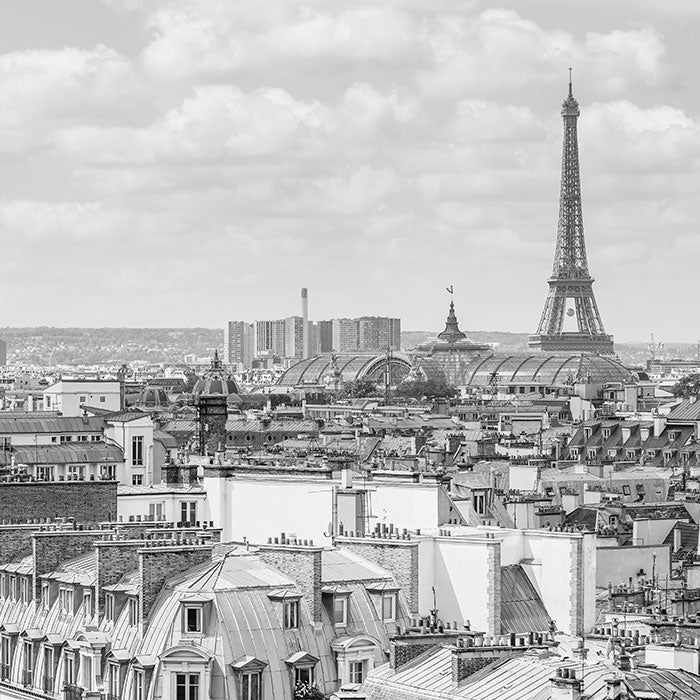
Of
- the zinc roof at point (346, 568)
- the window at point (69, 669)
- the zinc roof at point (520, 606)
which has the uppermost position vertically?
the zinc roof at point (346, 568)

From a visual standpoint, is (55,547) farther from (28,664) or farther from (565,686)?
(565,686)

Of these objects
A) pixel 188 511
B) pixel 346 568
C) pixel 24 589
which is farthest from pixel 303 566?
pixel 188 511

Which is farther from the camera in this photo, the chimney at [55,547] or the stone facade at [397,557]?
the chimney at [55,547]

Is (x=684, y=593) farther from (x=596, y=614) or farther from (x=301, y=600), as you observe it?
(x=301, y=600)

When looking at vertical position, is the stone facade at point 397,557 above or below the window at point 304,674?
above

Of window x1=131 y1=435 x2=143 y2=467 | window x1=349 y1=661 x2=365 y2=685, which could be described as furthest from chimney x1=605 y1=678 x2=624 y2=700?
window x1=131 y1=435 x2=143 y2=467

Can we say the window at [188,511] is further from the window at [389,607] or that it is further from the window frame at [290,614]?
the window frame at [290,614]

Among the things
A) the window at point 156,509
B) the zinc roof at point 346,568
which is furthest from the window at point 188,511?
the zinc roof at point 346,568

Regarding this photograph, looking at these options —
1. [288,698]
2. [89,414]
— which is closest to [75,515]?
[288,698]
